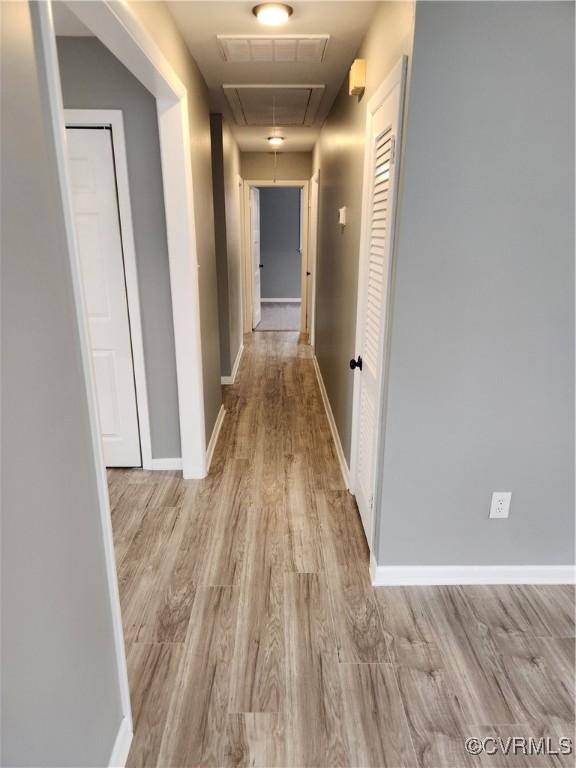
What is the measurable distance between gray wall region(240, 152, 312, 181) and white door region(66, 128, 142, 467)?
4077 mm

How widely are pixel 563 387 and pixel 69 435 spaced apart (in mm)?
1741

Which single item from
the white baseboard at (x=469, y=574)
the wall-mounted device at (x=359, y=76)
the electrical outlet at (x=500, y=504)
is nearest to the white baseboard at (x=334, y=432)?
the white baseboard at (x=469, y=574)

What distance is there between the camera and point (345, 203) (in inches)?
118

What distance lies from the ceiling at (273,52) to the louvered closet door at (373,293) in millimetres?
572

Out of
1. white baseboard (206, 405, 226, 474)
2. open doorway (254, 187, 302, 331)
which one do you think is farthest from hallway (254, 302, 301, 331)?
white baseboard (206, 405, 226, 474)

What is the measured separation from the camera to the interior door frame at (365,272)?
1661 mm

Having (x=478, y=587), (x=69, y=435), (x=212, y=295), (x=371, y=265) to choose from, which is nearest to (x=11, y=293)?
(x=69, y=435)

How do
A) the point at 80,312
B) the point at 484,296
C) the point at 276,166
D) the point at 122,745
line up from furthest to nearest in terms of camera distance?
the point at 276,166 → the point at 484,296 → the point at 122,745 → the point at 80,312

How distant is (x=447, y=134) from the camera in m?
1.55

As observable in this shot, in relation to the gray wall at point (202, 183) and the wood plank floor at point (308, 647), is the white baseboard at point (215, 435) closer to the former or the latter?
the gray wall at point (202, 183)

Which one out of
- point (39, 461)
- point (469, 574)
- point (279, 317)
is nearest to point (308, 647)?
point (469, 574)

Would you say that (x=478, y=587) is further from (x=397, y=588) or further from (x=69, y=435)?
(x=69, y=435)

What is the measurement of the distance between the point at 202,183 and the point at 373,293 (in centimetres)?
159

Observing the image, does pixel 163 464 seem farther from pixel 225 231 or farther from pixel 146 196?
pixel 225 231
